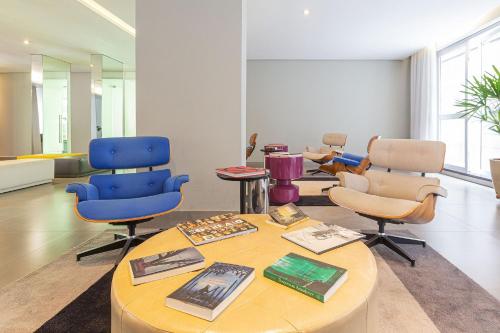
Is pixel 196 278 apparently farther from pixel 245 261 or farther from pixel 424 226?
pixel 424 226

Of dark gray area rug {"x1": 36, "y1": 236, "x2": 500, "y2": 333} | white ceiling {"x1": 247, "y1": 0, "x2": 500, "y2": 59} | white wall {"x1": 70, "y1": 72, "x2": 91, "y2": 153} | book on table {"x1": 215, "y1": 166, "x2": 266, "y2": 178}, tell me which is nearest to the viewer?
dark gray area rug {"x1": 36, "y1": 236, "x2": 500, "y2": 333}

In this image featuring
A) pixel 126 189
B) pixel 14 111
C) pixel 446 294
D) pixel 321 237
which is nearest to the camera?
pixel 321 237

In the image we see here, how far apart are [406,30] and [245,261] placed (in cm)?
698

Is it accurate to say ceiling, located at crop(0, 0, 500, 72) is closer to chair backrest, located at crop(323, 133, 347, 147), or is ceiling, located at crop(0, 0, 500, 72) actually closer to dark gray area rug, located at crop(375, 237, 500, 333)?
chair backrest, located at crop(323, 133, 347, 147)

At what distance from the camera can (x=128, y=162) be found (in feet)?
9.15

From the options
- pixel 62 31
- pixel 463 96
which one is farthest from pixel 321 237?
pixel 463 96

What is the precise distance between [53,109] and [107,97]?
1.58 m

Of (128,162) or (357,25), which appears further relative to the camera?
(357,25)

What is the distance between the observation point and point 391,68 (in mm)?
9031

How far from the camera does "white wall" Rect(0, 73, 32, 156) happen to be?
9.91 m

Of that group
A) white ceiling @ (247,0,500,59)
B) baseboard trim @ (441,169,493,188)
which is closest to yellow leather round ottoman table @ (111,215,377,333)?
white ceiling @ (247,0,500,59)

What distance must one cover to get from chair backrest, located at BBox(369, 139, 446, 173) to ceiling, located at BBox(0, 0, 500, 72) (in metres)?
3.41

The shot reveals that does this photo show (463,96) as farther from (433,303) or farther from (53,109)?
(53,109)

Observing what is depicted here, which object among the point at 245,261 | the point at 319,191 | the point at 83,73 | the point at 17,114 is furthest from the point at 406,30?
the point at 17,114
